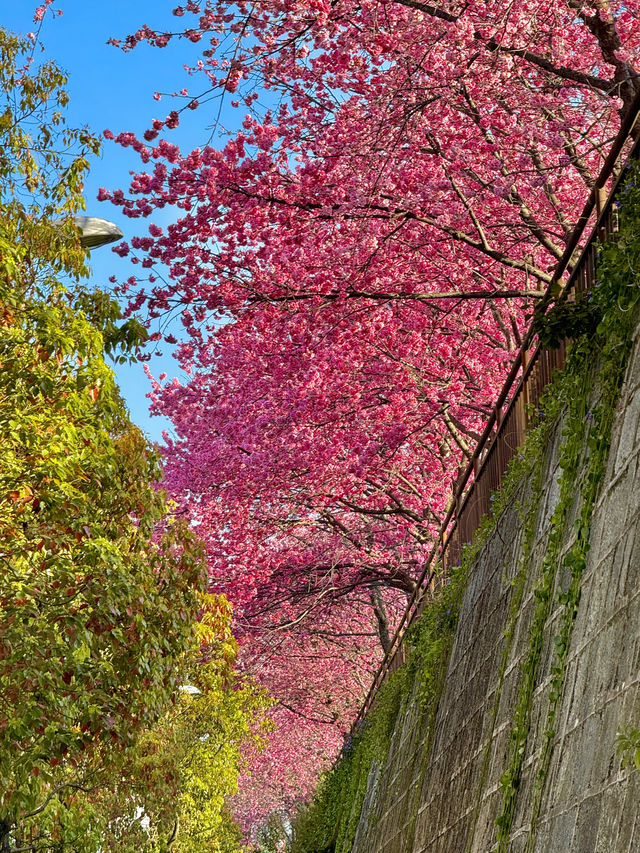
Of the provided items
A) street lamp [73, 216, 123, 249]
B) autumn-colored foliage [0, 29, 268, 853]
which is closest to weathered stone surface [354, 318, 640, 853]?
autumn-colored foliage [0, 29, 268, 853]

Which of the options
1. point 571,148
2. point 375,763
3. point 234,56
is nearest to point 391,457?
point 375,763

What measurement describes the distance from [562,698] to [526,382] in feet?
15.5

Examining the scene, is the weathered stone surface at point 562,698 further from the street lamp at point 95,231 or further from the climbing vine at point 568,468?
the street lamp at point 95,231

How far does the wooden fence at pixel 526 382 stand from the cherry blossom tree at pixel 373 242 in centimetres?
128

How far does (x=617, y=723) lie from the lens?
4590 millimetres

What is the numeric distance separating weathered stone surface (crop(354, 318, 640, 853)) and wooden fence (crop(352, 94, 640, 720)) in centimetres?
107

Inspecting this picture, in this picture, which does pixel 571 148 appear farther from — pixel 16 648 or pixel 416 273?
pixel 16 648

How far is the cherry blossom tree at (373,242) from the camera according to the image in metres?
11.8

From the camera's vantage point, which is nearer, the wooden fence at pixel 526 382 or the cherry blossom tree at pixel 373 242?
the wooden fence at pixel 526 382

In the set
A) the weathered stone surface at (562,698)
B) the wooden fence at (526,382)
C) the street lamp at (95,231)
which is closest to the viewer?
the weathered stone surface at (562,698)

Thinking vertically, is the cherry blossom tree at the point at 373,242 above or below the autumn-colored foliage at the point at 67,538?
above

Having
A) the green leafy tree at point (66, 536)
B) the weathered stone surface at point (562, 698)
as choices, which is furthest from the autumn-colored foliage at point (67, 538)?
the weathered stone surface at point (562, 698)

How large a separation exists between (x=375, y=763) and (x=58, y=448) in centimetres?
1562

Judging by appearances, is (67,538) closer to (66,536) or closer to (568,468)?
(66,536)
